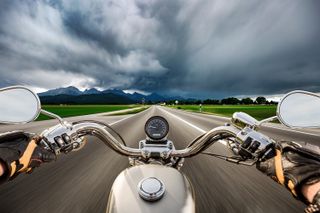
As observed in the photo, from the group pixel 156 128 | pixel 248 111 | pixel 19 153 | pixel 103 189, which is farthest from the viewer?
pixel 248 111

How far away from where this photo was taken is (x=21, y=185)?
3176 millimetres

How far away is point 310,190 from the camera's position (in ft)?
3.25

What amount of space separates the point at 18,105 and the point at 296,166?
1.79 m

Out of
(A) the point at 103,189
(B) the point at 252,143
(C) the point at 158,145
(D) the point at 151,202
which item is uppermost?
(B) the point at 252,143

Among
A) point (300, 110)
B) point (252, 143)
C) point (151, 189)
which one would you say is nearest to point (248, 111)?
point (300, 110)

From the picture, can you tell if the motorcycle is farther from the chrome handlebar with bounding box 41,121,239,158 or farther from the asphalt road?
the asphalt road

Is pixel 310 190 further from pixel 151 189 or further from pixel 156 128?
pixel 156 128

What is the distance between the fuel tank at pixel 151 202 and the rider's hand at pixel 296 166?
503mm

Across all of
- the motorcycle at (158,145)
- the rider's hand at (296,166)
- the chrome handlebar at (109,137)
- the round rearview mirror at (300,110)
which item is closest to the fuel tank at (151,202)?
the motorcycle at (158,145)

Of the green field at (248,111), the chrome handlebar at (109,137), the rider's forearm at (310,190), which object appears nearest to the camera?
the rider's forearm at (310,190)

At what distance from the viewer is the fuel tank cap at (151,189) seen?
1025mm

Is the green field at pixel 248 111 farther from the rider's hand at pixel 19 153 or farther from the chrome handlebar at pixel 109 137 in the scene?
the rider's hand at pixel 19 153

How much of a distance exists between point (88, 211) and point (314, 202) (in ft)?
7.18

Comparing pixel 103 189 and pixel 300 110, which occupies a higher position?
pixel 300 110
